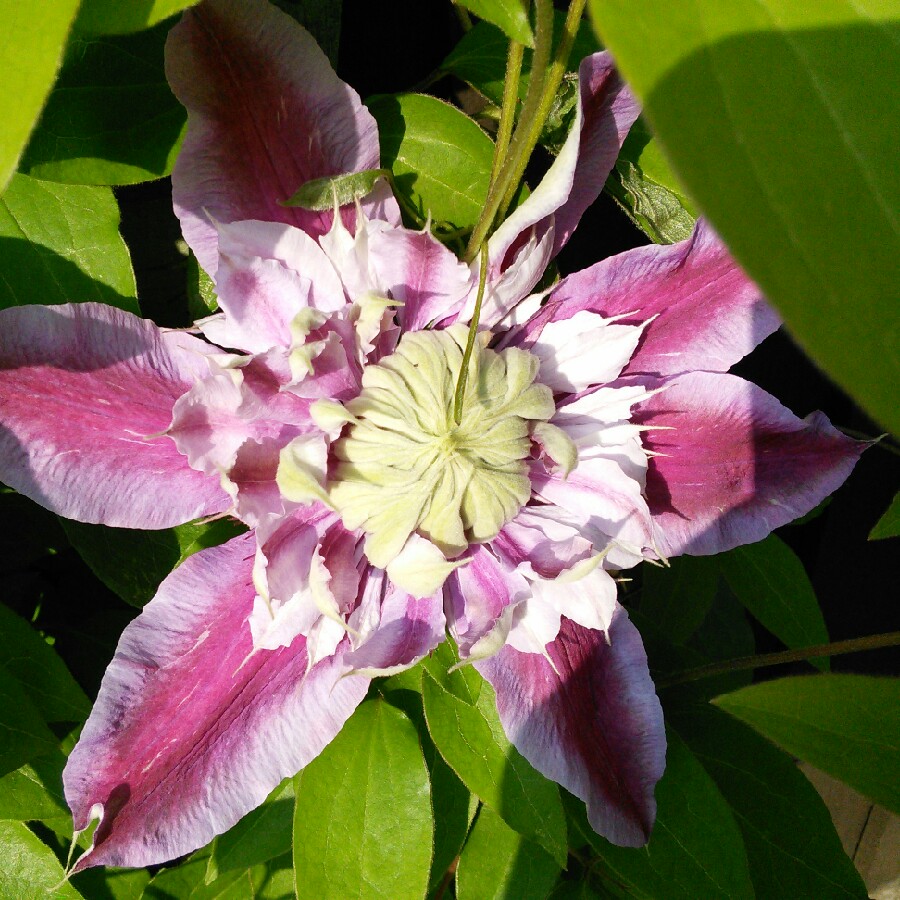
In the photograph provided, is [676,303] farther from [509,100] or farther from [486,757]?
[486,757]

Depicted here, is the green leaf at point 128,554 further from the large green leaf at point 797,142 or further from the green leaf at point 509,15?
the large green leaf at point 797,142

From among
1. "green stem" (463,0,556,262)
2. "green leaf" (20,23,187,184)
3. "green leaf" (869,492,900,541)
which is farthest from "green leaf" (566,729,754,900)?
"green leaf" (20,23,187,184)

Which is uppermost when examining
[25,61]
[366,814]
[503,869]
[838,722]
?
[25,61]

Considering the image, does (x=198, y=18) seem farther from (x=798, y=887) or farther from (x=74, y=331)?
(x=798, y=887)

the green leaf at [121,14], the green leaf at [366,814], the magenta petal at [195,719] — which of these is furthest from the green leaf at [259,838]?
Answer: the green leaf at [121,14]

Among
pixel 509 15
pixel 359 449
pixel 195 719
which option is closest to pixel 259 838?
pixel 195 719

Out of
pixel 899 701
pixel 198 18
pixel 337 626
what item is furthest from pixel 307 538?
pixel 899 701

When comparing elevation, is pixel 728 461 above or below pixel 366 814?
above
